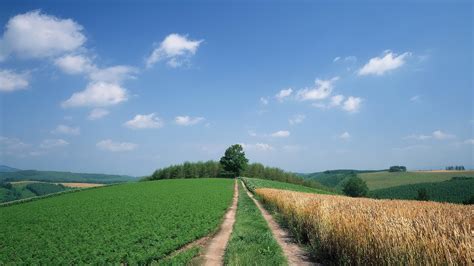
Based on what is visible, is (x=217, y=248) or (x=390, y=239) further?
(x=217, y=248)

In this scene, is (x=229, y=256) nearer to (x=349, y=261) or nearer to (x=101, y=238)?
(x=349, y=261)

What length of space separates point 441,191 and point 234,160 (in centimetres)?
7121

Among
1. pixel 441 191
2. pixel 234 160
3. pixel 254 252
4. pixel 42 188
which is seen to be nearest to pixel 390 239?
pixel 254 252

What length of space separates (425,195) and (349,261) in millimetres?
104002

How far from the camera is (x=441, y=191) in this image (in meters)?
97.7

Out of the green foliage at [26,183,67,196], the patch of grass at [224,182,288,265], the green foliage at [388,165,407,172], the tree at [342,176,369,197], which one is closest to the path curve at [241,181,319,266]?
the patch of grass at [224,182,288,265]

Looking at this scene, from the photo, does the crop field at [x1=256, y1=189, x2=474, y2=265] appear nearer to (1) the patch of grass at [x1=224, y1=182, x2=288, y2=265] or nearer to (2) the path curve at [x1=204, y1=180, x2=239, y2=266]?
(1) the patch of grass at [x1=224, y1=182, x2=288, y2=265]

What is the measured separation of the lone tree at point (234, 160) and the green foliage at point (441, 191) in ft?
176

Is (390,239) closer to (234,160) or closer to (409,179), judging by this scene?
(234,160)

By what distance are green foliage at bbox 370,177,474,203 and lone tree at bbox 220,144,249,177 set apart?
53.7 metres

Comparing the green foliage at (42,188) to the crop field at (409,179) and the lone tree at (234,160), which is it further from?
the crop field at (409,179)

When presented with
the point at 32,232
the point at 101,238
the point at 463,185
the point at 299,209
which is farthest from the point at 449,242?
the point at 463,185

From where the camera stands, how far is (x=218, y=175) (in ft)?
374

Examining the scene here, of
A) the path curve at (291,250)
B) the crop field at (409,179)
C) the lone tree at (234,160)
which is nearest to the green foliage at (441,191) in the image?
the crop field at (409,179)
